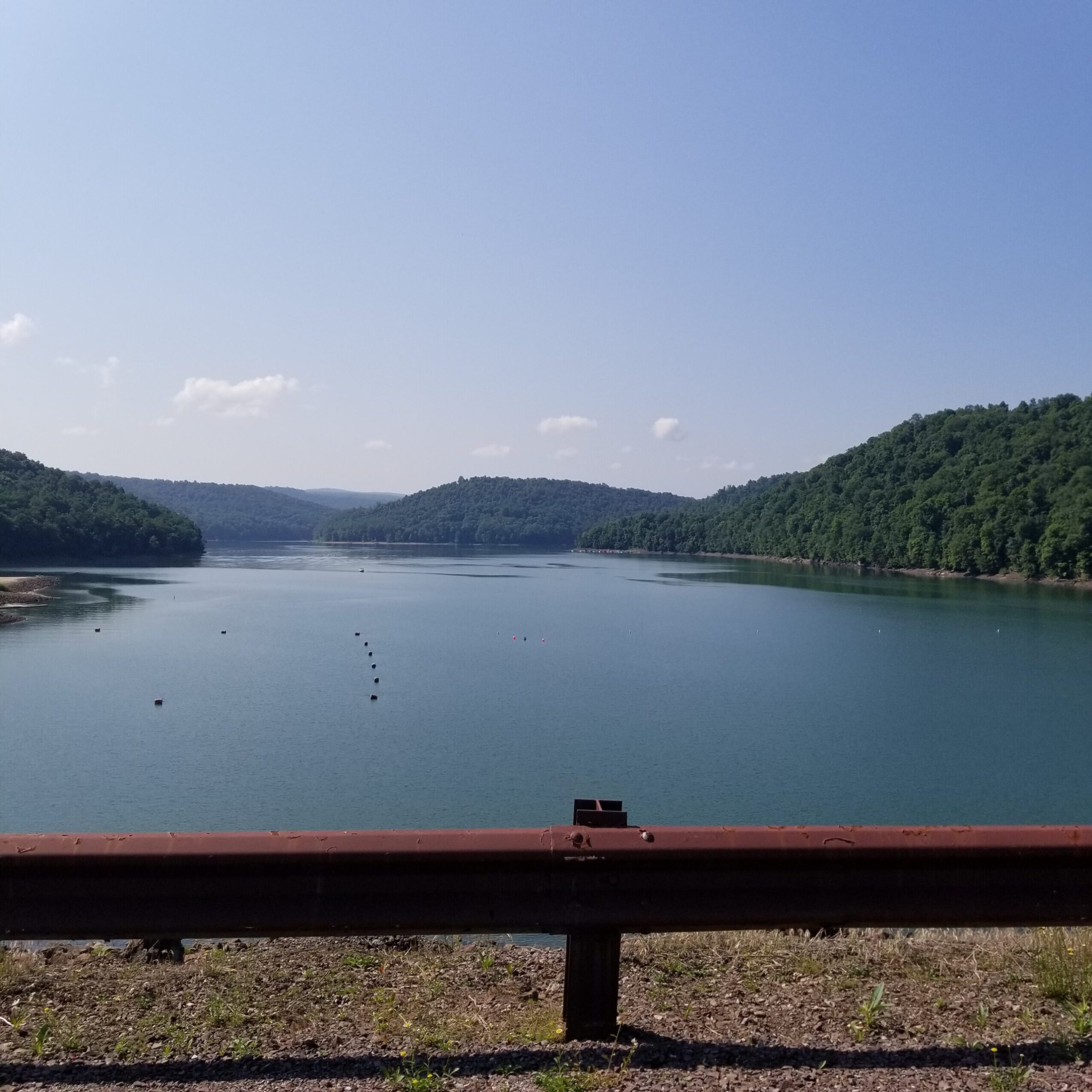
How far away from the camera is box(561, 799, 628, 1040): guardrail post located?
378cm

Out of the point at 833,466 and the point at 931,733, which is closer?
the point at 931,733

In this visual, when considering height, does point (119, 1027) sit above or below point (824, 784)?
above

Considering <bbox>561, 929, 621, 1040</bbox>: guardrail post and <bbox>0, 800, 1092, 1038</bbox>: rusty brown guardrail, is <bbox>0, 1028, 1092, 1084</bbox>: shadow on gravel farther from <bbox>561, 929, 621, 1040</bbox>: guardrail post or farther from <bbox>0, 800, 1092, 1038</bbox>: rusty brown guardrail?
<bbox>0, 800, 1092, 1038</bbox>: rusty brown guardrail

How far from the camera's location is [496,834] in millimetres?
3803

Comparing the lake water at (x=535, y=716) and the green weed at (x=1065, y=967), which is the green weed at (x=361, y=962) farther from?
the lake water at (x=535, y=716)

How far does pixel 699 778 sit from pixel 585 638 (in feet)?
105

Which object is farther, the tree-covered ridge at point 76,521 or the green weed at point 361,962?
the tree-covered ridge at point 76,521

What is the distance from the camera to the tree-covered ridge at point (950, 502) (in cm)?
9981

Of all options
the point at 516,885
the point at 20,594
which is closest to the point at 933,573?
the point at 20,594

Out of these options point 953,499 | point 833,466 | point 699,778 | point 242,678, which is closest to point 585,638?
point 242,678

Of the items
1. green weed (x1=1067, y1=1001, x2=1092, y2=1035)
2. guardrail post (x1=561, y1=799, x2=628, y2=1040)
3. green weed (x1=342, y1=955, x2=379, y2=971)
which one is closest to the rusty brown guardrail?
guardrail post (x1=561, y1=799, x2=628, y2=1040)

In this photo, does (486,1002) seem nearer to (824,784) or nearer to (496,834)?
(496,834)

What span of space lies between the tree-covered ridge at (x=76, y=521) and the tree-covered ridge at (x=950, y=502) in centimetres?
9824

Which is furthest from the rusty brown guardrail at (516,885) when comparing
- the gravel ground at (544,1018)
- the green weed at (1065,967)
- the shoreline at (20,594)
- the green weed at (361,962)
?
the shoreline at (20,594)
